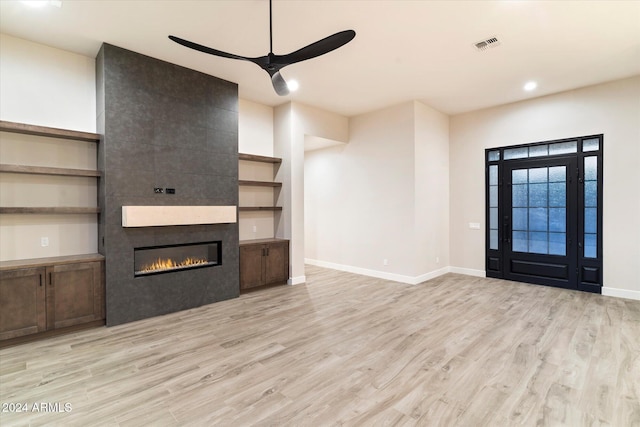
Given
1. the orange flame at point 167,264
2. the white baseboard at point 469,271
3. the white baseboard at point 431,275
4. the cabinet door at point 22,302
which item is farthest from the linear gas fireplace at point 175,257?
the white baseboard at point 469,271

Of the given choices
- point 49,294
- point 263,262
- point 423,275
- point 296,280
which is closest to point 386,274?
point 423,275

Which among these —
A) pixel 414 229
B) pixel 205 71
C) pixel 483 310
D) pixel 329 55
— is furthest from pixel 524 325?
pixel 205 71

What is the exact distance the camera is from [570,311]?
169 inches

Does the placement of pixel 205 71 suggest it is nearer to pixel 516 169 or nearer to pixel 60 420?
pixel 60 420

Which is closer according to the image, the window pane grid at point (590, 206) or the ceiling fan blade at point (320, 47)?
the ceiling fan blade at point (320, 47)

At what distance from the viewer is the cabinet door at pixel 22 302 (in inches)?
126

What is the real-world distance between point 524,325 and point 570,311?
108cm

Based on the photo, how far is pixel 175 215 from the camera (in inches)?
166

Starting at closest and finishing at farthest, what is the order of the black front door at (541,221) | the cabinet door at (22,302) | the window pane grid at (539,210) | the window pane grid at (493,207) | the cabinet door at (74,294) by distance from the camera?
the cabinet door at (22,302) → the cabinet door at (74,294) → the black front door at (541,221) → the window pane grid at (539,210) → the window pane grid at (493,207)

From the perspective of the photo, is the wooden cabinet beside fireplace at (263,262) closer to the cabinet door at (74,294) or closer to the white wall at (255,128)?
the white wall at (255,128)

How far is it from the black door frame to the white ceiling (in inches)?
44.4

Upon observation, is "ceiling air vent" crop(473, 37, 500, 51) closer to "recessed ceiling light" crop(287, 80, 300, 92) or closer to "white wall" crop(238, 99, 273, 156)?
"recessed ceiling light" crop(287, 80, 300, 92)

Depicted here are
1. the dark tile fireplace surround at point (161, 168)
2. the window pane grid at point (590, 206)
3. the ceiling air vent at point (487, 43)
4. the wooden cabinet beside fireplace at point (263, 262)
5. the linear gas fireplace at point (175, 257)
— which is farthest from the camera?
the wooden cabinet beside fireplace at point (263, 262)

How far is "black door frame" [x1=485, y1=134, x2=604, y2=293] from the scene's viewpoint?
16.8 ft
